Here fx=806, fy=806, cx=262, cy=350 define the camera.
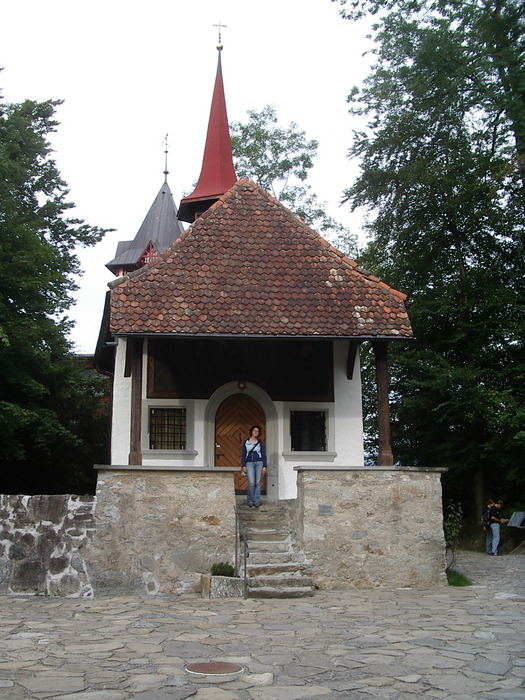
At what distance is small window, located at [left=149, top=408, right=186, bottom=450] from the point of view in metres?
14.5

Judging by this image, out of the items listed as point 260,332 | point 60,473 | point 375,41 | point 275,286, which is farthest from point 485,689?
point 375,41

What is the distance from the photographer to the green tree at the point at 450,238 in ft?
67.9

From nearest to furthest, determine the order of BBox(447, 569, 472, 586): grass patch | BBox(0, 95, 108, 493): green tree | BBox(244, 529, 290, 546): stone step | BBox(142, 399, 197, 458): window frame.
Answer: BBox(447, 569, 472, 586): grass patch < BBox(244, 529, 290, 546): stone step < BBox(142, 399, 197, 458): window frame < BBox(0, 95, 108, 493): green tree

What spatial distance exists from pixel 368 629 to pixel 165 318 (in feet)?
20.9

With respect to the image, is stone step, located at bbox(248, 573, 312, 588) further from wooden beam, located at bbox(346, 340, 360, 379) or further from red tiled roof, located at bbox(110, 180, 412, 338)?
wooden beam, located at bbox(346, 340, 360, 379)

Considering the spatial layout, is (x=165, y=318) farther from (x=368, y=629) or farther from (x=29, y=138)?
(x=29, y=138)

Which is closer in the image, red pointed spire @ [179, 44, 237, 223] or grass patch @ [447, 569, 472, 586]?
grass patch @ [447, 569, 472, 586]

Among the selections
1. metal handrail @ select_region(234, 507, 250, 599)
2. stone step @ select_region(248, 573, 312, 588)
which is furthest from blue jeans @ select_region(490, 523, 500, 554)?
stone step @ select_region(248, 573, 312, 588)

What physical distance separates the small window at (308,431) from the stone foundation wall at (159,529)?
3.52m

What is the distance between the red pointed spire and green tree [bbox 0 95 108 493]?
3.81 m

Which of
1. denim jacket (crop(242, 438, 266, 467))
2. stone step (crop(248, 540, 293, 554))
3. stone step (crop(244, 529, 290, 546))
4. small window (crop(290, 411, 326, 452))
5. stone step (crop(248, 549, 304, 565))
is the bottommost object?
stone step (crop(248, 549, 304, 565))

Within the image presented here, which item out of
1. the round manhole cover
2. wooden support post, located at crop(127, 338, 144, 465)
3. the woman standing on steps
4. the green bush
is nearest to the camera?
the round manhole cover

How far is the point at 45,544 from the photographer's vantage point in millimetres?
11195

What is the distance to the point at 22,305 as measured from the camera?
20.1 meters
